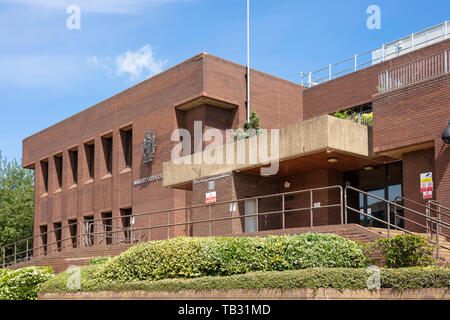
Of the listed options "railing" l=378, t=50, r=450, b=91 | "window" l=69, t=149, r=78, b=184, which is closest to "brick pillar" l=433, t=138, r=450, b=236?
"railing" l=378, t=50, r=450, b=91

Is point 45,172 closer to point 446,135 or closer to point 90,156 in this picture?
point 90,156

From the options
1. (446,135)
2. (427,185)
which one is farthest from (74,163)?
(446,135)

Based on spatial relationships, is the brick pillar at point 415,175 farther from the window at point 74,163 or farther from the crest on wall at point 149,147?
the window at point 74,163

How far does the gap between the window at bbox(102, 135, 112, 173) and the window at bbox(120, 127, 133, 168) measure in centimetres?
133

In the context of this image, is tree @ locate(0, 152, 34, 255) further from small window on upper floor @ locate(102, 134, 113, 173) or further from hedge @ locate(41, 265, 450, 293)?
hedge @ locate(41, 265, 450, 293)

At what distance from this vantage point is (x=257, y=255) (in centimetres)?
1448

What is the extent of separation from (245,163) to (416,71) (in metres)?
5.96

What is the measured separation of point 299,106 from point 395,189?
8.82 m

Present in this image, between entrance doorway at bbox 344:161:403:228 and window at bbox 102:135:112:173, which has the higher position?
window at bbox 102:135:112:173

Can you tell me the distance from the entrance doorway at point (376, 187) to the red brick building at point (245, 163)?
39 millimetres

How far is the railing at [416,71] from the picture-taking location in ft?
60.8

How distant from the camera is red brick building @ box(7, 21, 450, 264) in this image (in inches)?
730
